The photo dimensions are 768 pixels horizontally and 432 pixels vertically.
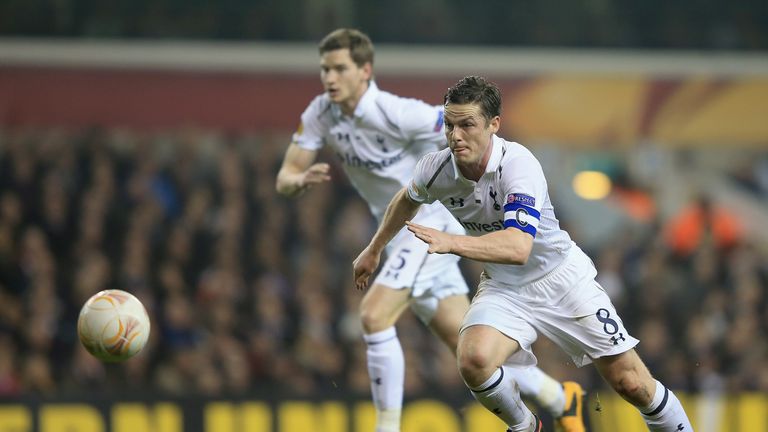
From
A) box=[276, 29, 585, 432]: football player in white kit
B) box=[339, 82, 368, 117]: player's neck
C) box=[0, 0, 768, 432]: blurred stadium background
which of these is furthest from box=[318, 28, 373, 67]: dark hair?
box=[0, 0, 768, 432]: blurred stadium background

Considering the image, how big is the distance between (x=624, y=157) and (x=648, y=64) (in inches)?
53.2

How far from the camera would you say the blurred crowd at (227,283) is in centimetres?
1074

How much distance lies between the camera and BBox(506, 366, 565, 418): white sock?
268 inches

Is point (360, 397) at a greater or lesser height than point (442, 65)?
lesser

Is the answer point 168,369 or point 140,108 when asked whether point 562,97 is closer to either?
point 140,108

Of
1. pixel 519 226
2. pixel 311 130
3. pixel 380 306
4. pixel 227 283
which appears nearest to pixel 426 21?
pixel 227 283

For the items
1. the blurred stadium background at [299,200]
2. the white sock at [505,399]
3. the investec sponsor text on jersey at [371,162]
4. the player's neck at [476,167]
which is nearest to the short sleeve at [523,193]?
the player's neck at [476,167]

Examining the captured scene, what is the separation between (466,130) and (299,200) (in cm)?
806

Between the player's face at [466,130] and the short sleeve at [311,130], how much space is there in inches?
70.5

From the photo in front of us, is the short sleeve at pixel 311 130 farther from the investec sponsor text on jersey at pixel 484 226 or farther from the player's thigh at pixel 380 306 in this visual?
the investec sponsor text on jersey at pixel 484 226

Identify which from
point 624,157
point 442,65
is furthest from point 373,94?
point 624,157

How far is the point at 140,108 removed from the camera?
48.3 feet

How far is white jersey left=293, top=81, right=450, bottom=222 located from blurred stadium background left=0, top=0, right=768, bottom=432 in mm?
2946

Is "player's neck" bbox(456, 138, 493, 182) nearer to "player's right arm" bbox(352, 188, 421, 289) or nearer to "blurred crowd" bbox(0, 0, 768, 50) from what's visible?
"player's right arm" bbox(352, 188, 421, 289)
